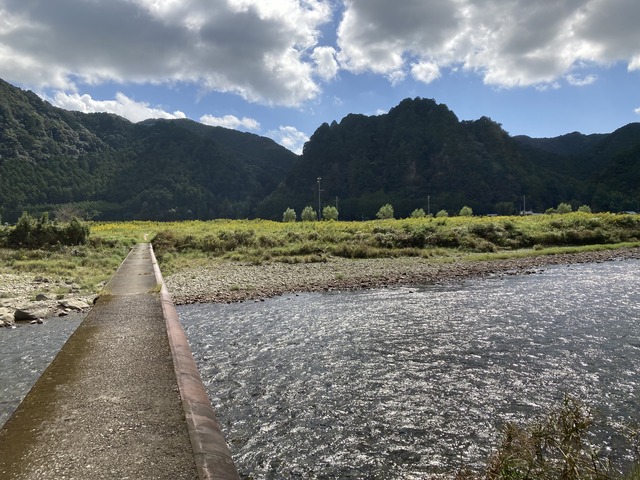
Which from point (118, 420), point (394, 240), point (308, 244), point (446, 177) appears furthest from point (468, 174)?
point (118, 420)

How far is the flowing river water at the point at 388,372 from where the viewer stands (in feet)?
23.6

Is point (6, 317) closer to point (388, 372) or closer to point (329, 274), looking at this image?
point (388, 372)

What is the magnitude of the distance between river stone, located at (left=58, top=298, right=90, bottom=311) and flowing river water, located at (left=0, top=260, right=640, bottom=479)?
2.60 metres

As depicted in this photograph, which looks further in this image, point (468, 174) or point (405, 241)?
point (468, 174)

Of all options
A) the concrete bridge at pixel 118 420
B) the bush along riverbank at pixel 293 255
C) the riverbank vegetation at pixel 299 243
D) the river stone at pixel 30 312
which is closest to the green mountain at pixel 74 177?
the riverbank vegetation at pixel 299 243

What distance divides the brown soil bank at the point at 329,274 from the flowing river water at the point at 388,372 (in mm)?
4137

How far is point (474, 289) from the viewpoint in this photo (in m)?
23.3

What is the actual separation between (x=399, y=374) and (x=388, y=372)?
12.2 inches

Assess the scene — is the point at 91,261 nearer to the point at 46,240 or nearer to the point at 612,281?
the point at 46,240

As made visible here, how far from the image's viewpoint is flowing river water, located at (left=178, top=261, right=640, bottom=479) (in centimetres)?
714

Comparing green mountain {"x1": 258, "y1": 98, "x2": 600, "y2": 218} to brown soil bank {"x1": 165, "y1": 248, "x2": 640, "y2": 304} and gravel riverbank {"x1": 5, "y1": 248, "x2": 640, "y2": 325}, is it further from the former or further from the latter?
gravel riverbank {"x1": 5, "y1": 248, "x2": 640, "y2": 325}

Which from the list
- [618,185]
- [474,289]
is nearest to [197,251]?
[474,289]

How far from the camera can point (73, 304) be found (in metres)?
18.3

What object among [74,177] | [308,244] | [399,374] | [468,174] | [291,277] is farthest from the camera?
[468,174]
